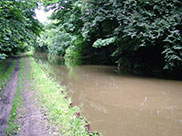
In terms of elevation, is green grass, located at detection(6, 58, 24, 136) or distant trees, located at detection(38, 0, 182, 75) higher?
distant trees, located at detection(38, 0, 182, 75)

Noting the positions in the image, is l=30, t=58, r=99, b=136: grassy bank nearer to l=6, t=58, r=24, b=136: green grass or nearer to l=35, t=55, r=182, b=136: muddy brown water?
l=35, t=55, r=182, b=136: muddy brown water

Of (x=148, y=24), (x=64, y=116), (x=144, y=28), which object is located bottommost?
(x=64, y=116)

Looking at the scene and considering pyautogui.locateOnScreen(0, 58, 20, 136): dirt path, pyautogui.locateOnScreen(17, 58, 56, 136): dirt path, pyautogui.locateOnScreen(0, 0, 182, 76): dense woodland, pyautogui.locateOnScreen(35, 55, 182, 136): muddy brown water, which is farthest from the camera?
pyautogui.locateOnScreen(0, 0, 182, 76): dense woodland

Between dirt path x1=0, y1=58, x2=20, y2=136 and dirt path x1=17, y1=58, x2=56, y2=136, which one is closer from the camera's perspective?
dirt path x1=17, y1=58, x2=56, y2=136

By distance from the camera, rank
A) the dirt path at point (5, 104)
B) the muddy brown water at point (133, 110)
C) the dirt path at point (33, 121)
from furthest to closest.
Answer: the muddy brown water at point (133, 110), the dirt path at point (5, 104), the dirt path at point (33, 121)

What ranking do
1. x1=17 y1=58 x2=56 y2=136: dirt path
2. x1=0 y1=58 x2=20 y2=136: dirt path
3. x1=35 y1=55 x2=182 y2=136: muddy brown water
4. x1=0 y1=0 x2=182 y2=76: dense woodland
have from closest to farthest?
1. x1=17 y1=58 x2=56 y2=136: dirt path
2. x1=0 y1=58 x2=20 y2=136: dirt path
3. x1=35 y1=55 x2=182 y2=136: muddy brown water
4. x1=0 y1=0 x2=182 y2=76: dense woodland

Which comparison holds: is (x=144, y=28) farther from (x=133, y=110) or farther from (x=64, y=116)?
(x=64, y=116)

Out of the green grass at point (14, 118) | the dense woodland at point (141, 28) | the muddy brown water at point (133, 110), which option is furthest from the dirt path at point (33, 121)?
the dense woodland at point (141, 28)

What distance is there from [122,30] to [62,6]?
37.5ft

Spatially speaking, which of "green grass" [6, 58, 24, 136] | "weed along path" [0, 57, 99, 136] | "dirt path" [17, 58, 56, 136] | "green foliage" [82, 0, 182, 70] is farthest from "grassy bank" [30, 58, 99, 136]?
"green foliage" [82, 0, 182, 70]

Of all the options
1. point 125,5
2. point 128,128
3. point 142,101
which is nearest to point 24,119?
point 128,128

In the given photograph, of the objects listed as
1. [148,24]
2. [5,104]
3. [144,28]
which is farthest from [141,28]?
[5,104]

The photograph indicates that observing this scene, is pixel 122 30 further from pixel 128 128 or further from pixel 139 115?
pixel 128 128

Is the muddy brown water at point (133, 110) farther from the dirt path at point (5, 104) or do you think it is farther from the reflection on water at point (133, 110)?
the dirt path at point (5, 104)
